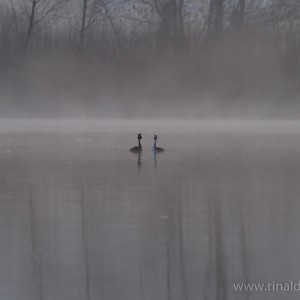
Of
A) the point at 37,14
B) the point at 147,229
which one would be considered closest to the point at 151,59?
the point at 37,14

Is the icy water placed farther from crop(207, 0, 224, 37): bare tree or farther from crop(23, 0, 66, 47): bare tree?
crop(23, 0, 66, 47): bare tree

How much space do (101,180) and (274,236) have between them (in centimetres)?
473

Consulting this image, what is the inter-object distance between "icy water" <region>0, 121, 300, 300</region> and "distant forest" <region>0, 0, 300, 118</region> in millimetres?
24665

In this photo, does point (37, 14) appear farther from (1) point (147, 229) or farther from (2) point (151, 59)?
(1) point (147, 229)

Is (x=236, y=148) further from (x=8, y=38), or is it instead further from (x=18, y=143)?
(x=8, y=38)

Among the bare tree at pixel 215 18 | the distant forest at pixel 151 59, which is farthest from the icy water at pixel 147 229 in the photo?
the bare tree at pixel 215 18

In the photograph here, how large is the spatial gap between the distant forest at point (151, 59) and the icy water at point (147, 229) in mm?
24665

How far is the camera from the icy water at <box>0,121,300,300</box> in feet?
17.1

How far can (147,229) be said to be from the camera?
698cm

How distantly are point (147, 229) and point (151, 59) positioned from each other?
32370mm

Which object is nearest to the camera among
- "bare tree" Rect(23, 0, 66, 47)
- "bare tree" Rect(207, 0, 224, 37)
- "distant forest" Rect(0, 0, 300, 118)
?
"distant forest" Rect(0, 0, 300, 118)

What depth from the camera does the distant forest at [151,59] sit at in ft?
126

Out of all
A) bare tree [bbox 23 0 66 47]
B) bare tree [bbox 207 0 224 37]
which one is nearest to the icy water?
bare tree [bbox 207 0 224 37]

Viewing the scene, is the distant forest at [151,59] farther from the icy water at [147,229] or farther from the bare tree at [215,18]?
the icy water at [147,229]
